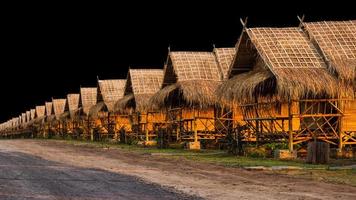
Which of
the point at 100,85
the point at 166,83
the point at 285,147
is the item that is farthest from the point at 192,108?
the point at 100,85

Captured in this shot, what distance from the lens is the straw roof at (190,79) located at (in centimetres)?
2447

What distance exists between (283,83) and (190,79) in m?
9.13

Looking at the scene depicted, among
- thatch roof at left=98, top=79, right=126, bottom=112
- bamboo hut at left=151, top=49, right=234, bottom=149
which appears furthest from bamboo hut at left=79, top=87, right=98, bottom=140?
bamboo hut at left=151, top=49, right=234, bottom=149

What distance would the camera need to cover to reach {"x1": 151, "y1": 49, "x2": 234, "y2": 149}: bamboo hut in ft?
80.7

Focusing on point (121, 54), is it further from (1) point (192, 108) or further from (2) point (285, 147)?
(2) point (285, 147)

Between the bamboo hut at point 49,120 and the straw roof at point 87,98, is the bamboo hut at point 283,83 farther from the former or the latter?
the bamboo hut at point 49,120

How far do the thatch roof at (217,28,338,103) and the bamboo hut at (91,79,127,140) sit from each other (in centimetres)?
1776

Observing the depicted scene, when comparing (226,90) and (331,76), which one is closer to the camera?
(331,76)

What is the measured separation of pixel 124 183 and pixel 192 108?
16672mm

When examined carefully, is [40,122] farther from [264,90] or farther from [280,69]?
[280,69]

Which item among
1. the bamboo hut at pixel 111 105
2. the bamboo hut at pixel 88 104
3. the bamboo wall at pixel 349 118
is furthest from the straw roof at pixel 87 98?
the bamboo wall at pixel 349 118

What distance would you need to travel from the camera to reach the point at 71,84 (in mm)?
120125

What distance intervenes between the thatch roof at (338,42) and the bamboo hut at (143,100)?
12676mm

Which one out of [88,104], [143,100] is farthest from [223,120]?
[88,104]
